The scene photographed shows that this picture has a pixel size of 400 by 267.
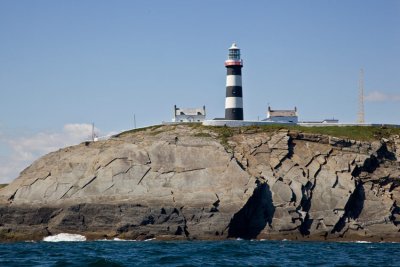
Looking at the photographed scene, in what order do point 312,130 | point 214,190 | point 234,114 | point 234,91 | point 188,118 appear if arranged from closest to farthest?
point 214,190
point 312,130
point 234,91
point 234,114
point 188,118

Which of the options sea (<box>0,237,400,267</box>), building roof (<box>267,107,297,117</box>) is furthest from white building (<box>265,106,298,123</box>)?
sea (<box>0,237,400,267</box>)

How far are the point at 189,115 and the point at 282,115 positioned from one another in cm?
1058

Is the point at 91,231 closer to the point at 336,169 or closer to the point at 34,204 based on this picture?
the point at 34,204

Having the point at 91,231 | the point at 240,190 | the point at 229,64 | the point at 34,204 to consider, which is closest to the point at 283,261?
the point at 240,190

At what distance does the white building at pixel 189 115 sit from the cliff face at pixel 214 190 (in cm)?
1488

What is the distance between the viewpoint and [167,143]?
7406 cm

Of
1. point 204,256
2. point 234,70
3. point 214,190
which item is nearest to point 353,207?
point 214,190

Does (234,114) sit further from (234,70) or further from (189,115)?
(189,115)

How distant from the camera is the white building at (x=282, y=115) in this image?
92.1 m

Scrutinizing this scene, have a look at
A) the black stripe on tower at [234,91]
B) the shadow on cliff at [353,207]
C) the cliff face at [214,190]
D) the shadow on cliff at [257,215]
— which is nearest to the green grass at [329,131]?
the cliff face at [214,190]

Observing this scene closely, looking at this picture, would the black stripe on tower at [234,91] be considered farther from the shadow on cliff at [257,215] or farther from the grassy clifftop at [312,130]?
the shadow on cliff at [257,215]

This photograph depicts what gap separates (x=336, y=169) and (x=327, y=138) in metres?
3.86

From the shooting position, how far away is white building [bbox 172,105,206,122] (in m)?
91.8

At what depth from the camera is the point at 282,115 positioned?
92812 mm
